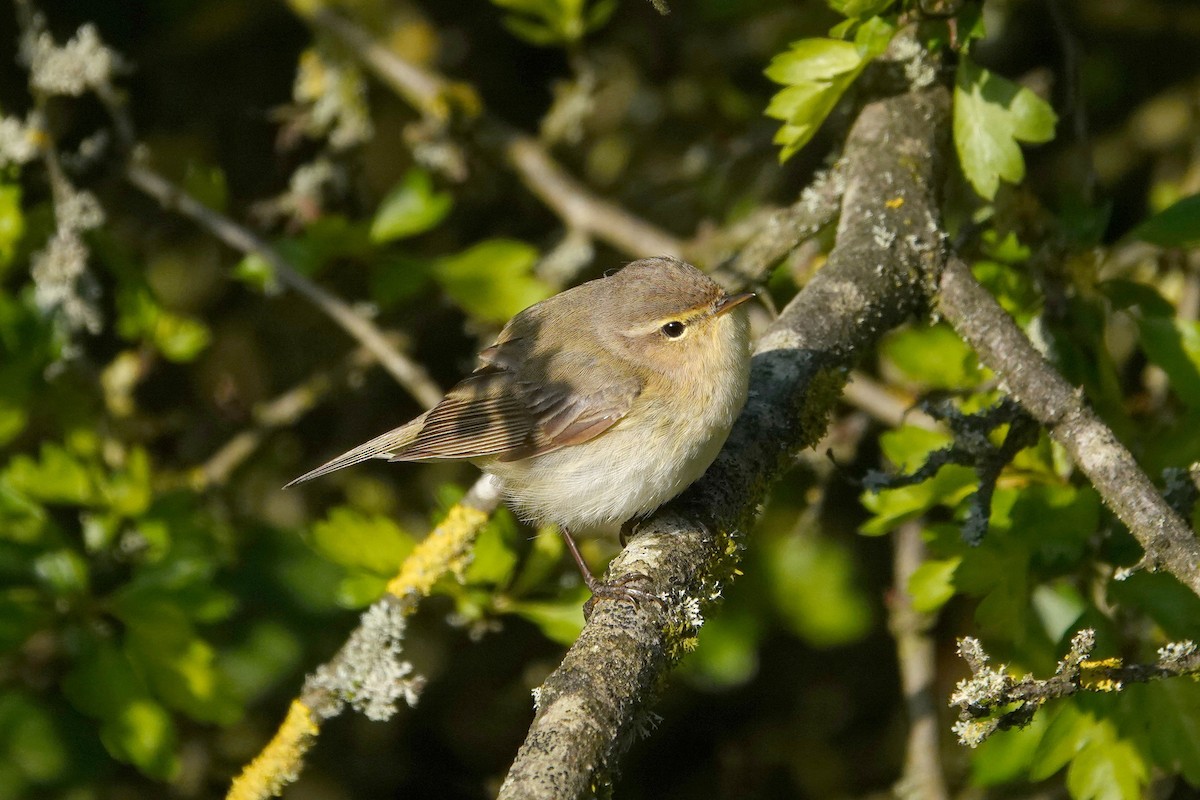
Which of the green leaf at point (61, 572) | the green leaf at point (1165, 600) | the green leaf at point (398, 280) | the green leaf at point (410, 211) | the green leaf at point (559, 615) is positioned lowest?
the green leaf at point (1165, 600)

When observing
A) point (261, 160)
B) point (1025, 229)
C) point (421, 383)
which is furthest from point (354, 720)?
point (1025, 229)

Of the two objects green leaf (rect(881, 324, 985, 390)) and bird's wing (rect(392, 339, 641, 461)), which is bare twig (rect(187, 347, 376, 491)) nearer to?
bird's wing (rect(392, 339, 641, 461))

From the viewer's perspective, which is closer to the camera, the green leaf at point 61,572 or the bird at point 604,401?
the bird at point 604,401

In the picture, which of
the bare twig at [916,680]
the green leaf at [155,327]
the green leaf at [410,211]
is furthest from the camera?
the green leaf at [155,327]

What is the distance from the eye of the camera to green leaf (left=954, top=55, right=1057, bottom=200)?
289cm

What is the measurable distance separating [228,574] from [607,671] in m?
2.73

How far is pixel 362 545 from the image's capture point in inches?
133

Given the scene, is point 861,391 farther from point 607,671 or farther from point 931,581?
point 607,671

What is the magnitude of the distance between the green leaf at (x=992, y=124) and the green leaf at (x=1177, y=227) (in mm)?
368

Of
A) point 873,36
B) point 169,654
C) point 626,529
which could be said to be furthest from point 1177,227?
point 169,654

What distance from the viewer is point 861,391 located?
413 centimetres

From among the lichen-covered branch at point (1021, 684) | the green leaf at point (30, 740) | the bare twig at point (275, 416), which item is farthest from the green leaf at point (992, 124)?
the green leaf at point (30, 740)

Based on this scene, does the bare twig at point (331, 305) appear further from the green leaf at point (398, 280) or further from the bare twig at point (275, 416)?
the bare twig at point (275, 416)

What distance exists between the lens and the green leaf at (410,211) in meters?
3.95
